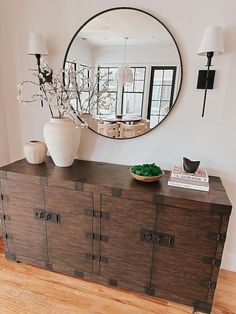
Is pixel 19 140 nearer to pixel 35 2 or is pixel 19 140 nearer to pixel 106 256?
pixel 35 2

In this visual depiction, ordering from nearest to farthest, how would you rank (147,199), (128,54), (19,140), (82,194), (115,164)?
(147,199) < (82,194) < (128,54) < (115,164) < (19,140)

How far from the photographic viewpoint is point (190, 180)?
1.49m

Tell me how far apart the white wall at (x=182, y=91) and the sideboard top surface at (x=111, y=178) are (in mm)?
140

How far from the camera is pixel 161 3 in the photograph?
5.06 ft

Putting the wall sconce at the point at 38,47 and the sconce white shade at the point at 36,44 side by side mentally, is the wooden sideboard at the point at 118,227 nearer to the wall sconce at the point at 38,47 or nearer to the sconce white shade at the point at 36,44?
the wall sconce at the point at 38,47

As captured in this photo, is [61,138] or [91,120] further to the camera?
[91,120]

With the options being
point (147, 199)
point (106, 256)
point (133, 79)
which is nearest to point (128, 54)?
point (133, 79)

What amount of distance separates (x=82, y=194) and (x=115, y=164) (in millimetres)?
490

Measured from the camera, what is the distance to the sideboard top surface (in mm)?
1346

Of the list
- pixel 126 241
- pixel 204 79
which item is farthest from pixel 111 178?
pixel 204 79

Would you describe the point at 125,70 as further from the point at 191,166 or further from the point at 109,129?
the point at 191,166

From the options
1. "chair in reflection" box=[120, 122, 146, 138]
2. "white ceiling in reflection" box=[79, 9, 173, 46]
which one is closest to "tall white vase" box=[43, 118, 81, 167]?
"chair in reflection" box=[120, 122, 146, 138]

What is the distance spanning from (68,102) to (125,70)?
0.48m

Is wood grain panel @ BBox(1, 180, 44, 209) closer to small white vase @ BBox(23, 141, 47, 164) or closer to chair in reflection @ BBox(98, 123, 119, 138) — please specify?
small white vase @ BBox(23, 141, 47, 164)
